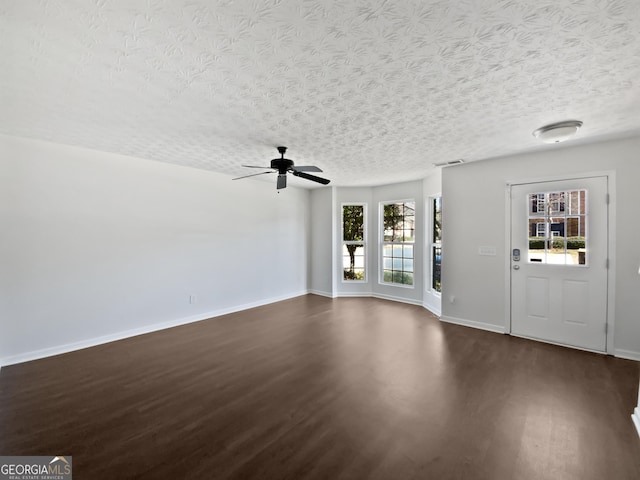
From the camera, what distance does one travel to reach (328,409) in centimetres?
222

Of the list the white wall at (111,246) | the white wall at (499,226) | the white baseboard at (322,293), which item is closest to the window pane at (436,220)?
the white wall at (499,226)

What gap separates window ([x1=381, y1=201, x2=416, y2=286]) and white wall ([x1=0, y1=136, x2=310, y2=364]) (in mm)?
2747

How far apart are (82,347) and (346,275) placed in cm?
474

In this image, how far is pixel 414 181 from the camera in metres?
5.60

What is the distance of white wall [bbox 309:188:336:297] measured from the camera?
6328 mm

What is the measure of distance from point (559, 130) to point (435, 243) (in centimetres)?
277

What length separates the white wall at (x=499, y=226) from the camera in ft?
10.2

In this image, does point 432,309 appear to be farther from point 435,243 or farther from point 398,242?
point 398,242

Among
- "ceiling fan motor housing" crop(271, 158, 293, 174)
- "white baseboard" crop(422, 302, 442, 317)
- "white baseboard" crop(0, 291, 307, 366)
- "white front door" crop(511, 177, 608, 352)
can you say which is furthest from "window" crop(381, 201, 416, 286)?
"ceiling fan motor housing" crop(271, 158, 293, 174)

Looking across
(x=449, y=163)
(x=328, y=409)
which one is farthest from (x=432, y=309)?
(x=328, y=409)

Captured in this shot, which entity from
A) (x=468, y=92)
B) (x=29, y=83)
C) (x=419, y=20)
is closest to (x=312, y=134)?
(x=468, y=92)

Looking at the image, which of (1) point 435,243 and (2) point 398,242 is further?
(2) point 398,242

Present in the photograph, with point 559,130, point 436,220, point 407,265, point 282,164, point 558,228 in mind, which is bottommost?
point 407,265

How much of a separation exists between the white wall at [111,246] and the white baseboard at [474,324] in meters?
3.50
